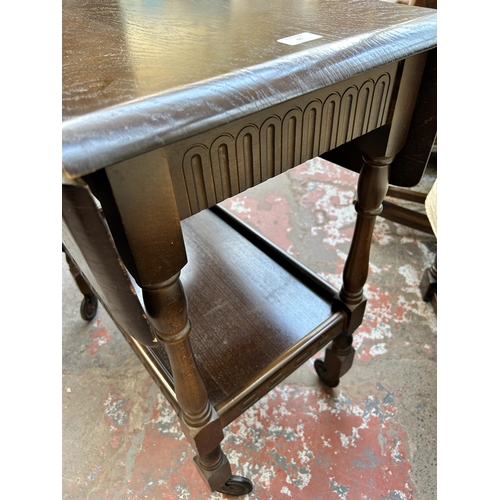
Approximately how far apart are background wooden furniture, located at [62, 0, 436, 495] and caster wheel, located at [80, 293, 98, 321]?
1.66ft

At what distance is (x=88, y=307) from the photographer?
133 cm

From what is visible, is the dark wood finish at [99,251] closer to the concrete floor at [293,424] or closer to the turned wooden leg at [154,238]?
the turned wooden leg at [154,238]

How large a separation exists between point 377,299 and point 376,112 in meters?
0.89

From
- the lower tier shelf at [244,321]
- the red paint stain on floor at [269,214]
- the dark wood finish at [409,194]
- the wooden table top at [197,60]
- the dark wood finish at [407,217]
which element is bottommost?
the red paint stain on floor at [269,214]

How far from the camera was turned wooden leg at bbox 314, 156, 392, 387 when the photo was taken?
72 centimetres

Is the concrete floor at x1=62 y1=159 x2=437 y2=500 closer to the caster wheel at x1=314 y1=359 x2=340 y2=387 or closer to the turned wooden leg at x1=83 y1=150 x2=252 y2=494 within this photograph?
the caster wheel at x1=314 y1=359 x2=340 y2=387

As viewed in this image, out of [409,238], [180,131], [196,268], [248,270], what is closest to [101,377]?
[196,268]

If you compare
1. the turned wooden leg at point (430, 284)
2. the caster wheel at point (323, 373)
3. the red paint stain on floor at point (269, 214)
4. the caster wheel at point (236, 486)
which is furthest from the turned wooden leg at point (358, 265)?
the red paint stain on floor at point (269, 214)

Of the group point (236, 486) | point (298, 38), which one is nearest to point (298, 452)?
point (236, 486)

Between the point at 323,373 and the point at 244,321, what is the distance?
0.35 meters

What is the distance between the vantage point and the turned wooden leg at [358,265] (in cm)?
72

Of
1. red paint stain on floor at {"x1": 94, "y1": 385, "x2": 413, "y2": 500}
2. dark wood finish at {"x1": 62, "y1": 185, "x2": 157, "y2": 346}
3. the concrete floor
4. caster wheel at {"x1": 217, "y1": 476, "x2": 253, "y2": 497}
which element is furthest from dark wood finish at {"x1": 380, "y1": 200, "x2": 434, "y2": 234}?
dark wood finish at {"x1": 62, "y1": 185, "x2": 157, "y2": 346}

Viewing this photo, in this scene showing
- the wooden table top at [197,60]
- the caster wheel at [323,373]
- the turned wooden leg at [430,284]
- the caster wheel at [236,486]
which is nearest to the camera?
the wooden table top at [197,60]

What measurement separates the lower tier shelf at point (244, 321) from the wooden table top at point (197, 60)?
578 mm
